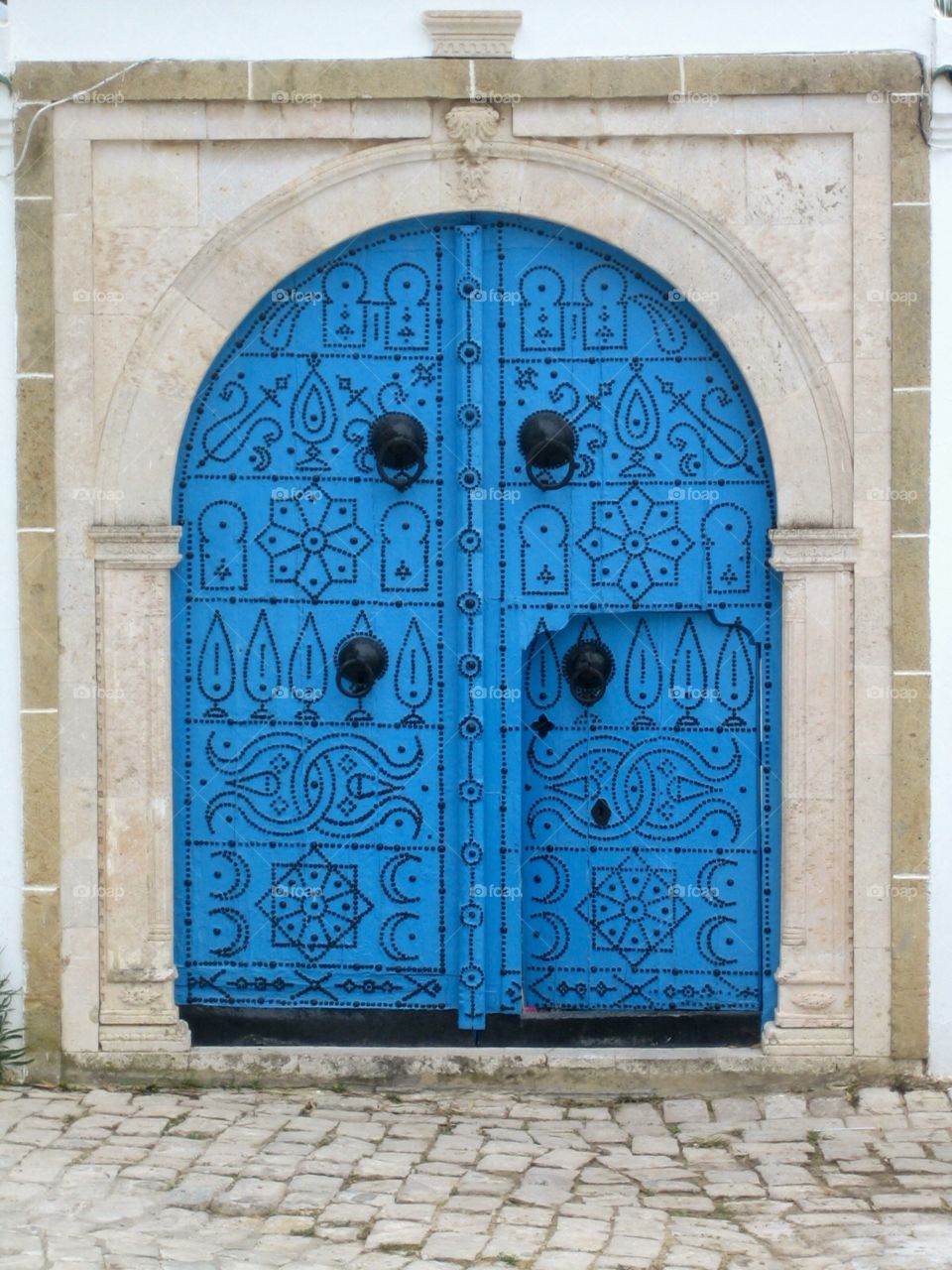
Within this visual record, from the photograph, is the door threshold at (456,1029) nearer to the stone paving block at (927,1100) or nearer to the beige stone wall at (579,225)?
the beige stone wall at (579,225)

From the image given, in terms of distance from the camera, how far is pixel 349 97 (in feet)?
20.4

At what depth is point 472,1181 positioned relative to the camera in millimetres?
5562

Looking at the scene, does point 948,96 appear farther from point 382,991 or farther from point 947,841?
point 382,991

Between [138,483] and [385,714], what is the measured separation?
3.95 ft

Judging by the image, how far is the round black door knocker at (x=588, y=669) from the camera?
21.1ft

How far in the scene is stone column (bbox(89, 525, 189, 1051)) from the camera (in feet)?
20.8

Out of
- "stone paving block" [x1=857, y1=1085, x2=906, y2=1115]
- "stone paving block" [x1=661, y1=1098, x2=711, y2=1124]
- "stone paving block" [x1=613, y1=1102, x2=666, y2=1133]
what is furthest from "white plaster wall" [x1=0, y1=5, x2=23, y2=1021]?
"stone paving block" [x1=857, y1=1085, x2=906, y2=1115]

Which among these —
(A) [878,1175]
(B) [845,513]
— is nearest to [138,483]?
(B) [845,513]

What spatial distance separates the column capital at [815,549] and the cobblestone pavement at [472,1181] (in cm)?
185

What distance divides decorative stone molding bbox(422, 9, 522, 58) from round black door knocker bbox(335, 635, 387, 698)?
2.07 metres

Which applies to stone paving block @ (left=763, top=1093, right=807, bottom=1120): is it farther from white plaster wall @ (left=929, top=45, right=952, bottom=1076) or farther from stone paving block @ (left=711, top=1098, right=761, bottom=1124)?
white plaster wall @ (left=929, top=45, right=952, bottom=1076)

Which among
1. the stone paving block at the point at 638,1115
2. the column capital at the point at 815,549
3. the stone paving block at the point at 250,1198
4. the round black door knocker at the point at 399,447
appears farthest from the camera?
the round black door knocker at the point at 399,447

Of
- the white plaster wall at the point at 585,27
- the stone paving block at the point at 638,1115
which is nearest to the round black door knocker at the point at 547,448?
the white plaster wall at the point at 585,27

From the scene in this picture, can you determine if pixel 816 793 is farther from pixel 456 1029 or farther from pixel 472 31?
pixel 472 31
